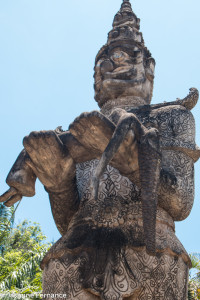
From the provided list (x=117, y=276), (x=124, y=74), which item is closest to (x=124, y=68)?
(x=124, y=74)

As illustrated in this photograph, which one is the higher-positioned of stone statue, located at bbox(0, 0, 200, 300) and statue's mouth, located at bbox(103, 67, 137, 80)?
statue's mouth, located at bbox(103, 67, 137, 80)

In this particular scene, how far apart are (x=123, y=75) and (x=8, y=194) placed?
6.31 ft

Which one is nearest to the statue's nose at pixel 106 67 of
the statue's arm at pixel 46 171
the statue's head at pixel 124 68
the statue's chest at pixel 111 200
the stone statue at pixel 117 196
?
the statue's head at pixel 124 68

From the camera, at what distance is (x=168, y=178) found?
135 inches

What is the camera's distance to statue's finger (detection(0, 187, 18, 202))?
3372 mm

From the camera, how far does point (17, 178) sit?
11.0 feet

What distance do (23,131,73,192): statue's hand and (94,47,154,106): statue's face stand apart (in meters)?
1.43

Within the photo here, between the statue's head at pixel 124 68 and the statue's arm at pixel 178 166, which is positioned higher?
A: the statue's head at pixel 124 68

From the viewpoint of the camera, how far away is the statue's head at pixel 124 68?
177 inches

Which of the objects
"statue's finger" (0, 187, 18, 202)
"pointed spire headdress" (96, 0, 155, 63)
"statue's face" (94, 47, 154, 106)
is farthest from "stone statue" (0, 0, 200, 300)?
"pointed spire headdress" (96, 0, 155, 63)

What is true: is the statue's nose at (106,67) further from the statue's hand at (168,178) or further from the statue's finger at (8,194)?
the statue's finger at (8,194)

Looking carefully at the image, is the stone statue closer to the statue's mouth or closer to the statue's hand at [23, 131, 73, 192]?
the statue's hand at [23, 131, 73, 192]

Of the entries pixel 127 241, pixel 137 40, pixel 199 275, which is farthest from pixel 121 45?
pixel 199 275

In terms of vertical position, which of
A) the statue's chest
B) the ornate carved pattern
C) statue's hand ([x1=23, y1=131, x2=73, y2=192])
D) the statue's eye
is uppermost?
the statue's eye
